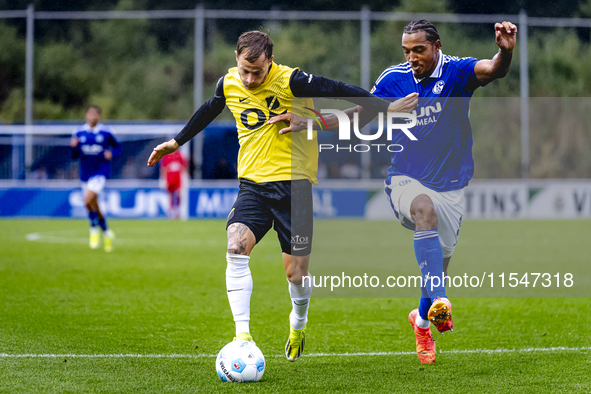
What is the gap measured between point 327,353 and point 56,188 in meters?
15.4

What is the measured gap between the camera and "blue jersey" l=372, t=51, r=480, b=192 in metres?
4.59

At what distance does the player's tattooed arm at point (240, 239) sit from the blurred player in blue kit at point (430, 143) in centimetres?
62

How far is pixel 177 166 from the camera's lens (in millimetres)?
18391

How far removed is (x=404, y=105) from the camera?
4.49m

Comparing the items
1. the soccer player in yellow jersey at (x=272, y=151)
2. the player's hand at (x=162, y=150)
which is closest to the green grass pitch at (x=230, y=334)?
the soccer player in yellow jersey at (x=272, y=151)

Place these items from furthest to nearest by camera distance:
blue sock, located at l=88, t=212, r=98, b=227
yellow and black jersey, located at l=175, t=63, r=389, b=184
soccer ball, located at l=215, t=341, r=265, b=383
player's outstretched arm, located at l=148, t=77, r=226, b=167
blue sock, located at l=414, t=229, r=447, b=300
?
blue sock, located at l=88, t=212, r=98, b=227 → player's outstretched arm, located at l=148, t=77, r=226, b=167 → yellow and black jersey, located at l=175, t=63, r=389, b=184 → blue sock, located at l=414, t=229, r=447, b=300 → soccer ball, located at l=215, t=341, r=265, b=383

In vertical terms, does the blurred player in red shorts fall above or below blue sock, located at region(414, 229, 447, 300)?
above

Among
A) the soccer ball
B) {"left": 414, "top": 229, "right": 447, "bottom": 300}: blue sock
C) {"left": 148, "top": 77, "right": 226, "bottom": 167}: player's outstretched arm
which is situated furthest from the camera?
{"left": 148, "top": 77, "right": 226, "bottom": 167}: player's outstretched arm

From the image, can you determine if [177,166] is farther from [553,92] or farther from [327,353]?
[327,353]

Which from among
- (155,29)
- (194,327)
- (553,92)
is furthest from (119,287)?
(155,29)

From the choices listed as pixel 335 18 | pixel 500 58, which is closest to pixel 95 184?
pixel 500 58
